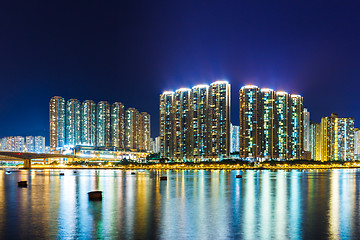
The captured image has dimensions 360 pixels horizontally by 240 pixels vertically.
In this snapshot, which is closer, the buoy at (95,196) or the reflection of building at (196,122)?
the buoy at (95,196)

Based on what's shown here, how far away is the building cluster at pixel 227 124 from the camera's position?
171000 mm

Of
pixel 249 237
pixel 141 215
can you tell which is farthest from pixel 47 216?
pixel 249 237

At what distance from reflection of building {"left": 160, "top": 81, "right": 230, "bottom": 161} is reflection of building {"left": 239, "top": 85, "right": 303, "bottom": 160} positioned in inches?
306

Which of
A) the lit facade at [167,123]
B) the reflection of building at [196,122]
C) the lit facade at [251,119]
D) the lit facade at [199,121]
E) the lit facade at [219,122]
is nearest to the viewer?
the lit facade at [251,119]

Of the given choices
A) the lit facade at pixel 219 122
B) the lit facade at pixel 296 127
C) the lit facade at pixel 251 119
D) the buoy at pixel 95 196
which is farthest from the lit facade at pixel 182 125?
the buoy at pixel 95 196

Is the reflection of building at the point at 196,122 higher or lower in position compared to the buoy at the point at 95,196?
higher

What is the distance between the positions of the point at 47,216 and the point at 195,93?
156720mm

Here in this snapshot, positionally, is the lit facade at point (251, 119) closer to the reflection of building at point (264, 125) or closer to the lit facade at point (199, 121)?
the reflection of building at point (264, 125)

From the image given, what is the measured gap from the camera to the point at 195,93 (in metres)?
183

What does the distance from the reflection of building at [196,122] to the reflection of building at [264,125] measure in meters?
7.76

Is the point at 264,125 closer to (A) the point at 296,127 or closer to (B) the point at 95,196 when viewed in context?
(A) the point at 296,127

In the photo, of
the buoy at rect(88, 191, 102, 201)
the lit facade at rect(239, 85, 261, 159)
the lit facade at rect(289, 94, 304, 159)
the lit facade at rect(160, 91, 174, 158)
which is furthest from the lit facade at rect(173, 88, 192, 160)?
the buoy at rect(88, 191, 102, 201)

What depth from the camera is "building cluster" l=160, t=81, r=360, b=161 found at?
171 m

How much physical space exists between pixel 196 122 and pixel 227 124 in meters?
17.1
